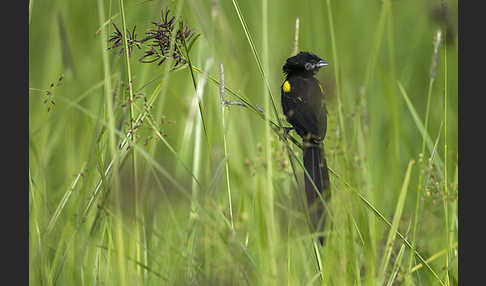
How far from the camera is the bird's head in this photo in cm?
254

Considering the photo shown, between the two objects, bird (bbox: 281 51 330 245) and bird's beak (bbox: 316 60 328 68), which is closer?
bird (bbox: 281 51 330 245)

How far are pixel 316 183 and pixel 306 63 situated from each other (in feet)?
2.07

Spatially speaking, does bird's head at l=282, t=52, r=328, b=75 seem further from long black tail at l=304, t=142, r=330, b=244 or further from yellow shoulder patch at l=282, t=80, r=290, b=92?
long black tail at l=304, t=142, r=330, b=244

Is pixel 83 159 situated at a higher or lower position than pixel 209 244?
higher

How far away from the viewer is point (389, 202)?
3250mm

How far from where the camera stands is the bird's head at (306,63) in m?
2.54

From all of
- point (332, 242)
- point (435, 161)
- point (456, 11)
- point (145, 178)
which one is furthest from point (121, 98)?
point (456, 11)

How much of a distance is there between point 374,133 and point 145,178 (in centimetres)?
174

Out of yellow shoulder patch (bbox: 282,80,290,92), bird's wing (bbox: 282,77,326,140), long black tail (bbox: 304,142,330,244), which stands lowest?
long black tail (bbox: 304,142,330,244)

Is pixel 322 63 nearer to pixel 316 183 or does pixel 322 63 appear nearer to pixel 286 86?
pixel 286 86

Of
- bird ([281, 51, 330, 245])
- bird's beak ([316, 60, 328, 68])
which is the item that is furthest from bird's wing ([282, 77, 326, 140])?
bird's beak ([316, 60, 328, 68])

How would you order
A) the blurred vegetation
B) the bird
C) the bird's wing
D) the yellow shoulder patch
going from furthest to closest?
1. the yellow shoulder patch
2. the bird's wing
3. the bird
4. the blurred vegetation

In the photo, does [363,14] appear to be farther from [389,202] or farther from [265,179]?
[265,179]

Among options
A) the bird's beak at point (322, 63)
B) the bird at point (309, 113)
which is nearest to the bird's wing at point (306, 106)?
the bird at point (309, 113)
